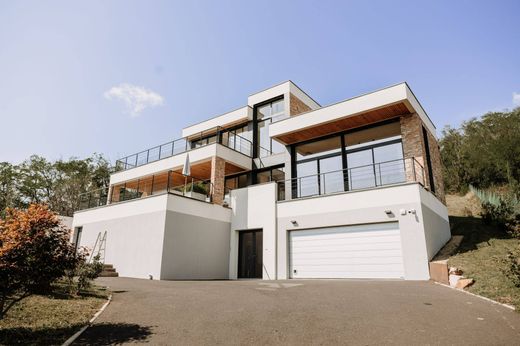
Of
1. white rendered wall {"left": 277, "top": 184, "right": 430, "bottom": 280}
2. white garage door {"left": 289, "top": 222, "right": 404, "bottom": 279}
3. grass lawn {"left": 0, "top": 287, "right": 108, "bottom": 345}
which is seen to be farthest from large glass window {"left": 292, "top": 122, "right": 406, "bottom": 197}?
grass lawn {"left": 0, "top": 287, "right": 108, "bottom": 345}

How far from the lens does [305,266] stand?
14062 millimetres

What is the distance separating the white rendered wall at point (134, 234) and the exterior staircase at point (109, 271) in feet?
0.59

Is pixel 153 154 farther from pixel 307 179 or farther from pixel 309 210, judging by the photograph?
pixel 309 210

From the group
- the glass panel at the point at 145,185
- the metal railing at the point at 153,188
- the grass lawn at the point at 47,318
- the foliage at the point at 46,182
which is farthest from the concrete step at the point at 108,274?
the foliage at the point at 46,182

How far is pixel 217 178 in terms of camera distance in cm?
1714

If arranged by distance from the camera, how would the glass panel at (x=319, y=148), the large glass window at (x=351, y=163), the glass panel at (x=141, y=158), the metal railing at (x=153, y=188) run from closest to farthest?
the large glass window at (x=351, y=163), the glass panel at (x=319, y=148), the metal railing at (x=153, y=188), the glass panel at (x=141, y=158)

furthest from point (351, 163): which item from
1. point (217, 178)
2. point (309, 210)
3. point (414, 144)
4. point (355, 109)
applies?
point (217, 178)

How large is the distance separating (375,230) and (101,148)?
3585 cm

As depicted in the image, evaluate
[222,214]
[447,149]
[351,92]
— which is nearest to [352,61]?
[351,92]

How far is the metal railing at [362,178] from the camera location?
43.7 ft

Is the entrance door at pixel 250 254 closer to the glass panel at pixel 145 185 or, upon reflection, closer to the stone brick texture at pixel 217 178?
the stone brick texture at pixel 217 178

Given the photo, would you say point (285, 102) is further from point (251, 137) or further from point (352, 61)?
point (352, 61)

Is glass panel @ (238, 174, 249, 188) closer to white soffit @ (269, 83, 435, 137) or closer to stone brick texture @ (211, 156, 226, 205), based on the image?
stone brick texture @ (211, 156, 226, 205)

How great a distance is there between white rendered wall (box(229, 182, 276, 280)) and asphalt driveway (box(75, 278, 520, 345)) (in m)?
6.84
